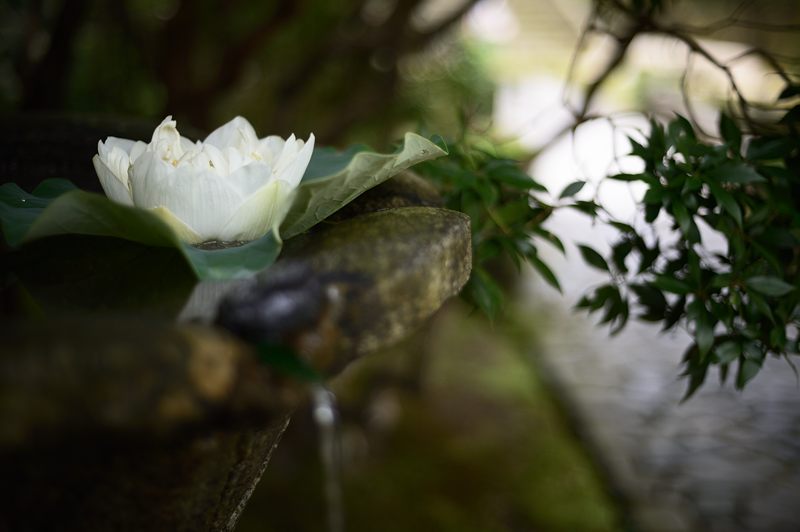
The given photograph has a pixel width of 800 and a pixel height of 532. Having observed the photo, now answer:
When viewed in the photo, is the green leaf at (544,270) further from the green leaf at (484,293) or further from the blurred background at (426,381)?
the blurred background at (426,381)

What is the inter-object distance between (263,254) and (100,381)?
211 mm

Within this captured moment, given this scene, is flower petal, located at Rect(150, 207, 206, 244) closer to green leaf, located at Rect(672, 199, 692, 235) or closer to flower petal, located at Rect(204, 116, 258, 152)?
flower petal, located at Rect(204, 116, 258, 152)

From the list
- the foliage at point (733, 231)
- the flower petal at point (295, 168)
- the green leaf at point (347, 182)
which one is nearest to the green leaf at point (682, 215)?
the foliage at point (733, 231)

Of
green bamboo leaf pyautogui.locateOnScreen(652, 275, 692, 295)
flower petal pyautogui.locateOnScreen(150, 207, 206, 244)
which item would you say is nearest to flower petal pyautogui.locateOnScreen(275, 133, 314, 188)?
flower petal pyautogui.locateOnScreen(150, 207, 206, 244)

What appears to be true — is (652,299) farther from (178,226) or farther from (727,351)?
(178,226)

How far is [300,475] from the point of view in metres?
2.43

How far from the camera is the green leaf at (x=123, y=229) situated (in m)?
0.57

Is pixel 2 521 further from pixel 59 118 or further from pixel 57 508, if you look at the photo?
pixel 59 118

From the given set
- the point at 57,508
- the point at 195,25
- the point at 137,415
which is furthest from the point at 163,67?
the point at 137,415

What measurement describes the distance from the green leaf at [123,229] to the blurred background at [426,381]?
105 cm

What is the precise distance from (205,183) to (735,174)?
681mm

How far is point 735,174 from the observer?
87cm

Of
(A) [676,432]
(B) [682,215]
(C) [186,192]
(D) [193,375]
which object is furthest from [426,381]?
(D) [193,375]

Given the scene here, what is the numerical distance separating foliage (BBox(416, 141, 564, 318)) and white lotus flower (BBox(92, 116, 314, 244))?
335 mm
